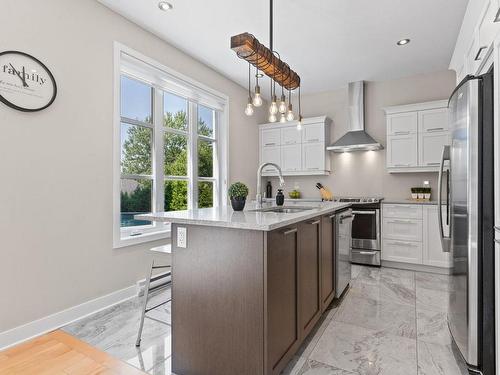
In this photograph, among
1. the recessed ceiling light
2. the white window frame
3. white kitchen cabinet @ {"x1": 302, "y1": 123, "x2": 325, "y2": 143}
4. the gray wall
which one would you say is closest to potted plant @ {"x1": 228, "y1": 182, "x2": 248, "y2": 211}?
the white window frame

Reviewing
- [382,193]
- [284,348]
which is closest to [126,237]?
[284,348]

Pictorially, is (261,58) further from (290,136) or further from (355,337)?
(290,136)

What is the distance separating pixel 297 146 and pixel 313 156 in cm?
35

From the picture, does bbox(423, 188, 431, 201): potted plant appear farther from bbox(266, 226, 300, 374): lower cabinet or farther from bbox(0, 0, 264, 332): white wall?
bbox(0, 0, 264, 332): white wall

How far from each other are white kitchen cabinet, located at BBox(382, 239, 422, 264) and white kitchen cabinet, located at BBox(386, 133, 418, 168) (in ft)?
3.90

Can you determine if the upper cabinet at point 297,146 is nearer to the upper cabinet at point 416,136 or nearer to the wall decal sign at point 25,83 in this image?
the upper cabinet at point 416,136

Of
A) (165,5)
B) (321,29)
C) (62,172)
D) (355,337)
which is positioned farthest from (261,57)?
(355,337)

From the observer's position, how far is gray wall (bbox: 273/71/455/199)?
4484mm

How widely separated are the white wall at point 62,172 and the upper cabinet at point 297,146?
2.89m

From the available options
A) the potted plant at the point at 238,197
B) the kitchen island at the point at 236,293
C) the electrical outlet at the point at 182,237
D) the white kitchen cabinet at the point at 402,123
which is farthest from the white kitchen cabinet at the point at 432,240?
the electrical outlet at the point at 182,237

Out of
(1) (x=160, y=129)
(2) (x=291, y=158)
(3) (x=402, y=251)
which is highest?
(1) (x=160, y=129)

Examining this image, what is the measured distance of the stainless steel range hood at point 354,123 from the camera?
4.75 metres

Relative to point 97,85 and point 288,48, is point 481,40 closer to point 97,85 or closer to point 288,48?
point 288,48

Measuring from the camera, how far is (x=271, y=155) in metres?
5.43
